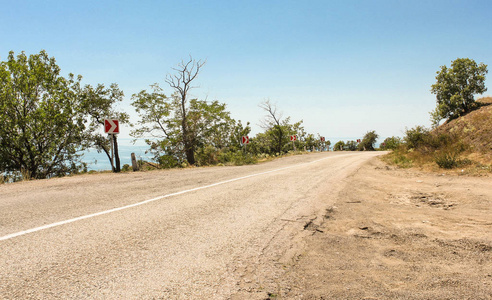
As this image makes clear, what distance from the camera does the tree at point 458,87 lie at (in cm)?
1400

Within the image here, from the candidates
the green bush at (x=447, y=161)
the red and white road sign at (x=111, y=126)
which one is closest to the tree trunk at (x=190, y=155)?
the red and white road sign at (x=111, y=126)

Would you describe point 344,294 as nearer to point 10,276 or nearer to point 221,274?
point 221,274

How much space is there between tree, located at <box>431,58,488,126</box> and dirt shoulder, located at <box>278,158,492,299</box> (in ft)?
36.5

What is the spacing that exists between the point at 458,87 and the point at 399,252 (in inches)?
618

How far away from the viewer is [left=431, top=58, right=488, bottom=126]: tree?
45.9 feet

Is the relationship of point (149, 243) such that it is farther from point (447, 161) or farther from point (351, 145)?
point (351, 145)

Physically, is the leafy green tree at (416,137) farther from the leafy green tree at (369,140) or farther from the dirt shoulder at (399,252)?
the leafy green tree at (369,140)

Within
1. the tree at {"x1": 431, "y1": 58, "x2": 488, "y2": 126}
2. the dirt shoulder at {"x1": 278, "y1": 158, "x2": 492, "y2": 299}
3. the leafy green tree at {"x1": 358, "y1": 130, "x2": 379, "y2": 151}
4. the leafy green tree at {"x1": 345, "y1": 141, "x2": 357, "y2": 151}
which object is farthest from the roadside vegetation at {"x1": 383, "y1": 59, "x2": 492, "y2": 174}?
the leafy green tree at {"x1": 345, "y1": 141, "x2": 357, "y2": 151}

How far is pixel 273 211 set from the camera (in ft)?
16.6

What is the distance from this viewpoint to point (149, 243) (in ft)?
11.1

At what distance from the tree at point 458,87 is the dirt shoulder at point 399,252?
11119 millimetres

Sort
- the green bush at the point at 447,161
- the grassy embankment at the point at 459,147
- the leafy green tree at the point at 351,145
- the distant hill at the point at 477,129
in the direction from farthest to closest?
1. the leafy green tree at the point at 351,145
2. the distant hill at the point at 477,129
3. the green bush at the point at 447,161
4. the grassy embankment at the point at 459,147

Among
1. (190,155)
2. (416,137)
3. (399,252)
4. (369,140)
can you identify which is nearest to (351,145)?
(369,140)

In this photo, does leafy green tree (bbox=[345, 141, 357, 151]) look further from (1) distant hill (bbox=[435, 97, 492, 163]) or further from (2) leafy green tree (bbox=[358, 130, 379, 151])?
(1) distant hill (bbox=[435, 97, 492, 163])
